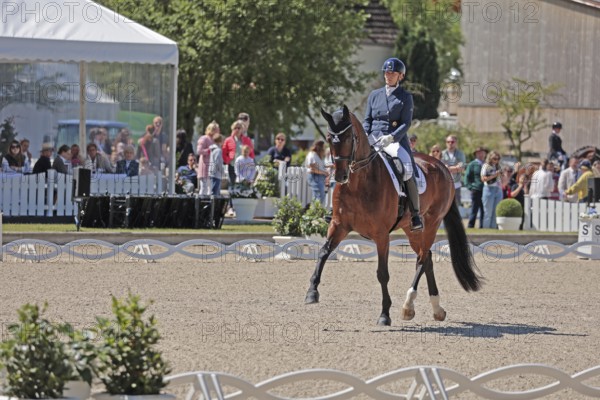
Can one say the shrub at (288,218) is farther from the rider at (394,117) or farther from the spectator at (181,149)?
the spectator at (181,149)

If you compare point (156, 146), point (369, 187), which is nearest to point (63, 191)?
point (156, 146)

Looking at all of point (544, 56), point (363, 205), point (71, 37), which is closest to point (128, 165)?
point (71, 37)

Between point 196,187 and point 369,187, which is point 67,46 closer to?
point 196,187

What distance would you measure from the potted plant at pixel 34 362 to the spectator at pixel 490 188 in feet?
62.4

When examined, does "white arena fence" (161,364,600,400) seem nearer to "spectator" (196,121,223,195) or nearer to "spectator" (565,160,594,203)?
"spectator" (196,121,223,195)

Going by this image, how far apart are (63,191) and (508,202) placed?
28.2 ft

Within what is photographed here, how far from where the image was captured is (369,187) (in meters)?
12.7

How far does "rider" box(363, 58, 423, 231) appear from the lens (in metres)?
12.9

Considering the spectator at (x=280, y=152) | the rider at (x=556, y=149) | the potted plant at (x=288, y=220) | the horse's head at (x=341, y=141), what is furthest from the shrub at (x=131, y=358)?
the rider at (x=556, y=149)

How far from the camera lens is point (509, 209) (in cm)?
2505

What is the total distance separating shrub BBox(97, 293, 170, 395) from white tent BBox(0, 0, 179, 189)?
16.3m

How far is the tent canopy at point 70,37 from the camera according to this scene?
73.4 ft

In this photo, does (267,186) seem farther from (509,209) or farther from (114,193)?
(509,209)

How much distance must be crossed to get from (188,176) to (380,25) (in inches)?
1375
